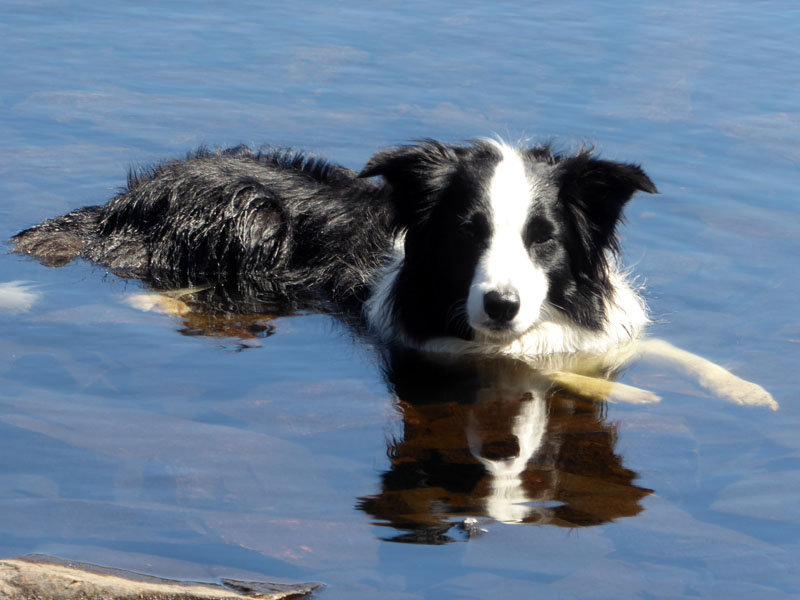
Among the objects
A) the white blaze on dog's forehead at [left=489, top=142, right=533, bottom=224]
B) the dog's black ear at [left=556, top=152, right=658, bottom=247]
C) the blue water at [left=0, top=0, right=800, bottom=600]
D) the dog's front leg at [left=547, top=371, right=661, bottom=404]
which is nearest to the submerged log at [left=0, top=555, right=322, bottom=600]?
the blue water at [left=0, top=0, right=800, bottom=600]

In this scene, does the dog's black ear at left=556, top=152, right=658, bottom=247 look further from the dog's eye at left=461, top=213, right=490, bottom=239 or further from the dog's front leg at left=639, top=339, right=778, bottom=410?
the dog's front leg at left=639, top=339, right=778, bottom=410

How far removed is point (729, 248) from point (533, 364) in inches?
84.6

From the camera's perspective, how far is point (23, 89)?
33.2 feet

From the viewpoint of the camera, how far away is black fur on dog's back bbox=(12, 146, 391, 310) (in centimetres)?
695

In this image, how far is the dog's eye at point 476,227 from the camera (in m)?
5.55

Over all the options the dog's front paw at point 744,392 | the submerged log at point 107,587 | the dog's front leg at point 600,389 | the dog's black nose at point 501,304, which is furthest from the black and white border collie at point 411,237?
the submerged log at point 107,587

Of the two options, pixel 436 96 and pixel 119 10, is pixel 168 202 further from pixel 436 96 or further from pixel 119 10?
pixel 119 10

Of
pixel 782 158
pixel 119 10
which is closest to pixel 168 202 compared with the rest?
pixel 782 158

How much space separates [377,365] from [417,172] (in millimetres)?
1056

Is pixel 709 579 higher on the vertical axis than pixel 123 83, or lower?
lower

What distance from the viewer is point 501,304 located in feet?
17.6

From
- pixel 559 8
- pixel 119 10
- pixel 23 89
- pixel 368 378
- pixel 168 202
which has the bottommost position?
pixel 368 378

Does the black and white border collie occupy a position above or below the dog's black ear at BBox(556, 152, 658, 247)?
below

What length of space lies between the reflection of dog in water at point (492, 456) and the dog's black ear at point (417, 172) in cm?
85
